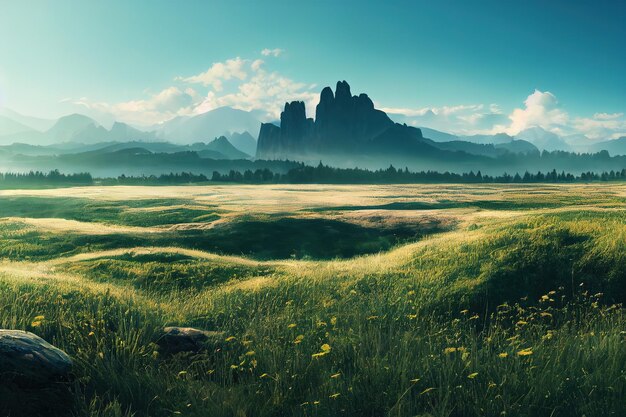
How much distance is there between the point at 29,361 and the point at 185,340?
12.2 ft

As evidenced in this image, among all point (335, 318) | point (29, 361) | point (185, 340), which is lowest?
point (185, 340)

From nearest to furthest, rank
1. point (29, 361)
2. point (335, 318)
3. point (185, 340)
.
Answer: point (29, 361) < point (185, 340) < point (335, 318)

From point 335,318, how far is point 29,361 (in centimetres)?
696

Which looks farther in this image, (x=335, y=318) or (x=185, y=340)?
(x=335, y=318)

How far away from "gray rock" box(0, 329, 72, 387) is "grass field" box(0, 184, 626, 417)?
1.04 feet

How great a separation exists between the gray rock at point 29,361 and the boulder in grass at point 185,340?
2.63 m

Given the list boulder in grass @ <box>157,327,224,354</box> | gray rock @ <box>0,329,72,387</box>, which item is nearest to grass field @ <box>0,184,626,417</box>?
boulder in grass @ <box>157,327,224,354</box>

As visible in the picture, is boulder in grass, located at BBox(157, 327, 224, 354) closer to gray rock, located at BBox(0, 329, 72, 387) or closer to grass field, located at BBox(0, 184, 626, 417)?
grass field, located at BBox(0, 184, 626, 417)

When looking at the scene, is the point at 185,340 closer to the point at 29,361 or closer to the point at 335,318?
the point at 29,361

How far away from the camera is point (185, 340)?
11.9 meters

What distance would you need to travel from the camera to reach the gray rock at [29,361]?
8625 mm

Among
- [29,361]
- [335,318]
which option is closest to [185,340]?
[29,361]

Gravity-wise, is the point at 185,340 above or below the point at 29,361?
below

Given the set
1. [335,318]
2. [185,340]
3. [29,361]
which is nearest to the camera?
[29,361]
